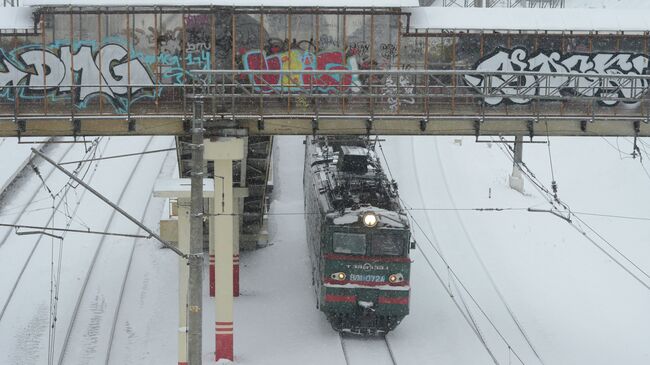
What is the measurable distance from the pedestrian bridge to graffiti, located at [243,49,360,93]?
29mm

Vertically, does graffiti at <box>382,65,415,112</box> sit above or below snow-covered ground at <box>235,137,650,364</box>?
above

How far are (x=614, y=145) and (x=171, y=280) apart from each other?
23218mm

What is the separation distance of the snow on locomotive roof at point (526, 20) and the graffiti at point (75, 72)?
23.0 ft

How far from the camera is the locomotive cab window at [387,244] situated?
24.9 metres

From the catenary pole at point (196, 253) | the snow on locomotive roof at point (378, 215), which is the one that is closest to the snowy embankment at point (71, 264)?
the snow on locomotive roof at point (378, 215)

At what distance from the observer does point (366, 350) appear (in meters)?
25.7

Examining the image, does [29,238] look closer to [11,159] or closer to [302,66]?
[11,159]

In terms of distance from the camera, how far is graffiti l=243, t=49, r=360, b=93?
24859 mm

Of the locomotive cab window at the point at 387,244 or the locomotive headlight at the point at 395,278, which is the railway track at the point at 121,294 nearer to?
the locomotive cab window at the point at 387,244

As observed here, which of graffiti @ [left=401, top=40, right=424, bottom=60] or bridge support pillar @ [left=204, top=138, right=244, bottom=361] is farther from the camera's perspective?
graffiti @ [left=401, top=40, right=424, bottom=60]

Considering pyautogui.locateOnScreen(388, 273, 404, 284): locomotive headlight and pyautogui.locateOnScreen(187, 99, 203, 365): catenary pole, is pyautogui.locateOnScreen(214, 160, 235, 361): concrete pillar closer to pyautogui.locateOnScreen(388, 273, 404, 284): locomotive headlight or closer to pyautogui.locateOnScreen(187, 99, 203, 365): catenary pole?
pyautogui.locateOnScreen(388, 273, 404, 284): locomotive headlight

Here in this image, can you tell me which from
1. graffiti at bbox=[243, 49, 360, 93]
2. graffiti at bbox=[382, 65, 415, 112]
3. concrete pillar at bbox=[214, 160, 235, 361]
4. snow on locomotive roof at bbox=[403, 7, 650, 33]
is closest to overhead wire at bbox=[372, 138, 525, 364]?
graffiti at bbox=[382, 65, 415, 112]

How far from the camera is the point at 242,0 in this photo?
24281 mm

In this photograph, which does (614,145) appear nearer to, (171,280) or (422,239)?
(422,239)
